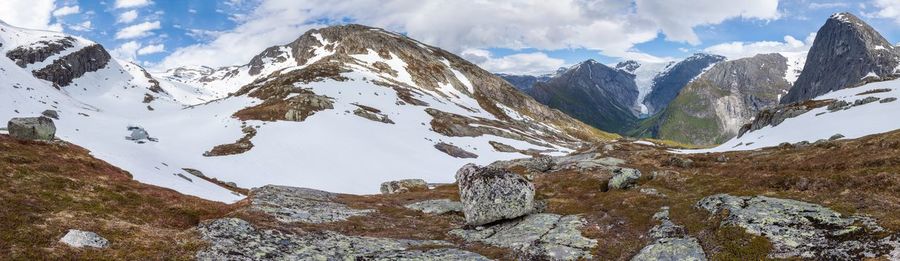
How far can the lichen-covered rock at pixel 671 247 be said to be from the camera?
22266 millimetres

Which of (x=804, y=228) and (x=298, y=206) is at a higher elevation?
(x=298, y=206)

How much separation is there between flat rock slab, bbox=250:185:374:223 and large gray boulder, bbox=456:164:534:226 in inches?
347

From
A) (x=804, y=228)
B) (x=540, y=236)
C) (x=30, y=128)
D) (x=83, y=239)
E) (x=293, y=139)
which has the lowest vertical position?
→ (x=804, y=228)

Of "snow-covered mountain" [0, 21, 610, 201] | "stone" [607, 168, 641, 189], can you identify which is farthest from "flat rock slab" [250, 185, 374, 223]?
"stone" [607, 168, 641, 189]

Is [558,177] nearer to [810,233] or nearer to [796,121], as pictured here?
[810,233]

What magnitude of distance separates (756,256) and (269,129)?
94.1m

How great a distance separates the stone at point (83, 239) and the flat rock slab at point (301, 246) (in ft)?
13.1

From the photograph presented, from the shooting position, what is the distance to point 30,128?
37938mm

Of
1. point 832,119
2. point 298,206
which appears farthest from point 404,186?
point 832,119

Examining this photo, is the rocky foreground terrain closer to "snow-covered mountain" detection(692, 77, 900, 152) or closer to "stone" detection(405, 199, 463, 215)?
"stone" detection(405, 199, 463, 215)

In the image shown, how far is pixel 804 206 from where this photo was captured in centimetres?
2445

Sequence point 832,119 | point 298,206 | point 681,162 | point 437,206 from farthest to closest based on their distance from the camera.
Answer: point 832,119
point 681,162
point 437,206
point 298,206

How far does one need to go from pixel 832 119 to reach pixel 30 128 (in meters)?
110

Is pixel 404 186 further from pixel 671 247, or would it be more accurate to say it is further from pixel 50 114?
pixel 50 114
